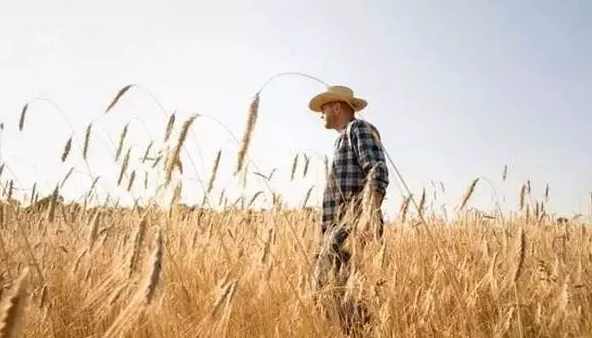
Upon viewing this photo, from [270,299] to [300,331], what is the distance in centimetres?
26

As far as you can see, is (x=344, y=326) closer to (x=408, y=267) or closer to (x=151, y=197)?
(x=408, y=267)

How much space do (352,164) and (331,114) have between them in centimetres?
35

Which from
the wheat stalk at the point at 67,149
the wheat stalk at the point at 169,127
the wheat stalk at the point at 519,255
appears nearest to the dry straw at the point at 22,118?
the wheat stalk at the point at 67,149

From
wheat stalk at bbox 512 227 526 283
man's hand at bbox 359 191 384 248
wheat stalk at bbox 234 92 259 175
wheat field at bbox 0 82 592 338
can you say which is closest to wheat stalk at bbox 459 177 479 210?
wheat field at bbox 0 82 592 338

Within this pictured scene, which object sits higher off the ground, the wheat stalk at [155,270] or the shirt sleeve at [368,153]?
the shirt sleeve at [368,153]

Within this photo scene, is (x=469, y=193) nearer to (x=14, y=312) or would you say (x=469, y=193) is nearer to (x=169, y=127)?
(x=169, y=127)

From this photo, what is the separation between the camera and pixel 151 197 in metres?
2.11

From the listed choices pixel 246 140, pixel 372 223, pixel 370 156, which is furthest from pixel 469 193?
pixel 246 140

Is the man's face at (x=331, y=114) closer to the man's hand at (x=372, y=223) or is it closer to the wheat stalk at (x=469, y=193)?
the man's hand at (x=372, y=223)

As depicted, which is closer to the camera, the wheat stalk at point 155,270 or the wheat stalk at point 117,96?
the wheat stalk at point 155,270

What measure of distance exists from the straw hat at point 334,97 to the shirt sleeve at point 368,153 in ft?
0.41

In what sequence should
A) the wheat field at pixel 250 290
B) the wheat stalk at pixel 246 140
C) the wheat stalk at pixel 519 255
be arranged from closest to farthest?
the wheat field at pixel 250 290 → the wheat stalk at pixel 519 255 → the wheat stalk at pixel 246 140

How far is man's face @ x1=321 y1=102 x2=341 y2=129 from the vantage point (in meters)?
3.19

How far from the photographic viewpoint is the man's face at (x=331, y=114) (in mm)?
3193
